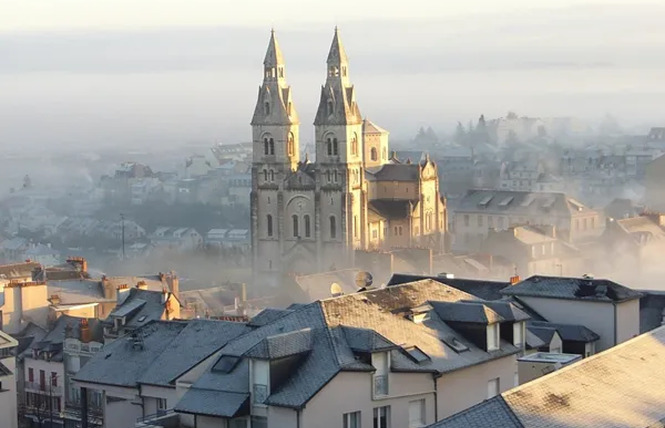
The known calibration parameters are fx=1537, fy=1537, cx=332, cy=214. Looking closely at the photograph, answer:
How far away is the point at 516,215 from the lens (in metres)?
126

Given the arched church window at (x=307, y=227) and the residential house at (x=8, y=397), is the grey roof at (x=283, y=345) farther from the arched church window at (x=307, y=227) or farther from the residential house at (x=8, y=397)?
the arched church window at (x=307, y=227)

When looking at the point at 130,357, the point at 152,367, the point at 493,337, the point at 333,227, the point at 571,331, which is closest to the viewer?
the point at 493,337

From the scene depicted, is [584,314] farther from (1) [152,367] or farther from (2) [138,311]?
(2) [138,311]

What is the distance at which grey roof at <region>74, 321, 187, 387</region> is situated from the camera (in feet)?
109

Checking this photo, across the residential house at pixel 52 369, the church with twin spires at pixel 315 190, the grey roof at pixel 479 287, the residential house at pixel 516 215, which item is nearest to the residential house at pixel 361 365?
the grey roof at pixel 479 287

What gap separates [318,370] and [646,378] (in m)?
5.65

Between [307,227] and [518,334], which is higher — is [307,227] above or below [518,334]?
below

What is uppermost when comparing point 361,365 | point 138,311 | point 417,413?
point 361,365

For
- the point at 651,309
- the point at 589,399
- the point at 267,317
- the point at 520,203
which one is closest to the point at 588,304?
the point at 651,309

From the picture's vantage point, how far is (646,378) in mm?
26469

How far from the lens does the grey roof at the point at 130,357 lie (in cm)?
3325

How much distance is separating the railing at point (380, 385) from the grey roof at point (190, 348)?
15.8ft

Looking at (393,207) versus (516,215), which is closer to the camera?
(393,207)

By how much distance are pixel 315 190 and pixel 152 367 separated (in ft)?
242
